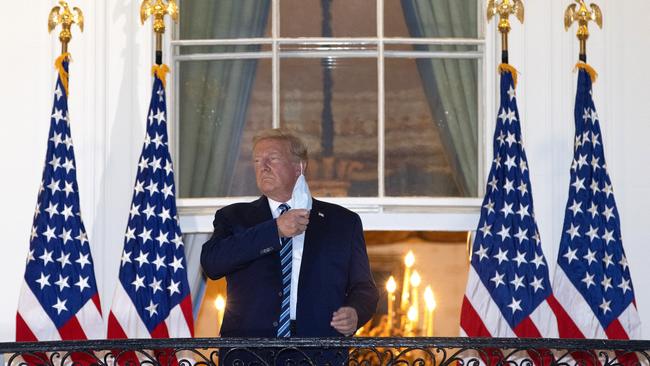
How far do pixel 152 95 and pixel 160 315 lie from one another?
3.89 feet

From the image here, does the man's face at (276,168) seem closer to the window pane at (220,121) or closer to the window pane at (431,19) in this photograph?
the window pane at (220,121)

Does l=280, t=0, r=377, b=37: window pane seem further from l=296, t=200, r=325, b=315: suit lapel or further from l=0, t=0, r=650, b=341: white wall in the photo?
l=296, t=200, r=325, b=315: suit lapel

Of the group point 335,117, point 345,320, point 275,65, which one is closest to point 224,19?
point 275,65

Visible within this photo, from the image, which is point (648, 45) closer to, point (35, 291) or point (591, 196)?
point (591, 196)

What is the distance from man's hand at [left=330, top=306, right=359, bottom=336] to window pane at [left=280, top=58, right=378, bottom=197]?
1.92 m

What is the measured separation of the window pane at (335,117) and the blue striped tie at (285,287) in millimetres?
1682

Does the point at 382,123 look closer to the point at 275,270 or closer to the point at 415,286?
the point at 415,286

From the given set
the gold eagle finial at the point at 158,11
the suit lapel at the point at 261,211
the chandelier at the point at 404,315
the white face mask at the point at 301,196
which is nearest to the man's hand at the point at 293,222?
the white face mask at the point at 301,196

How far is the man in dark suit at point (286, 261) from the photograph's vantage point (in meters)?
5.36

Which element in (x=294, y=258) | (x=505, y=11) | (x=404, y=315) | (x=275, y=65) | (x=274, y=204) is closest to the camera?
(x=294, y=258)

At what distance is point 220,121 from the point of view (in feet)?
24.0

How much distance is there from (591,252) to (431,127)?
1231 mm

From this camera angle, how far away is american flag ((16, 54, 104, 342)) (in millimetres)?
6441

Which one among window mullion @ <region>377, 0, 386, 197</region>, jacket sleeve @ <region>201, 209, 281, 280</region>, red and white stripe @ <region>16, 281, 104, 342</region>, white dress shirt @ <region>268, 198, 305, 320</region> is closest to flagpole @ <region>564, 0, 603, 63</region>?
window mullion @ <region>377, 0, 386, 197</region>
